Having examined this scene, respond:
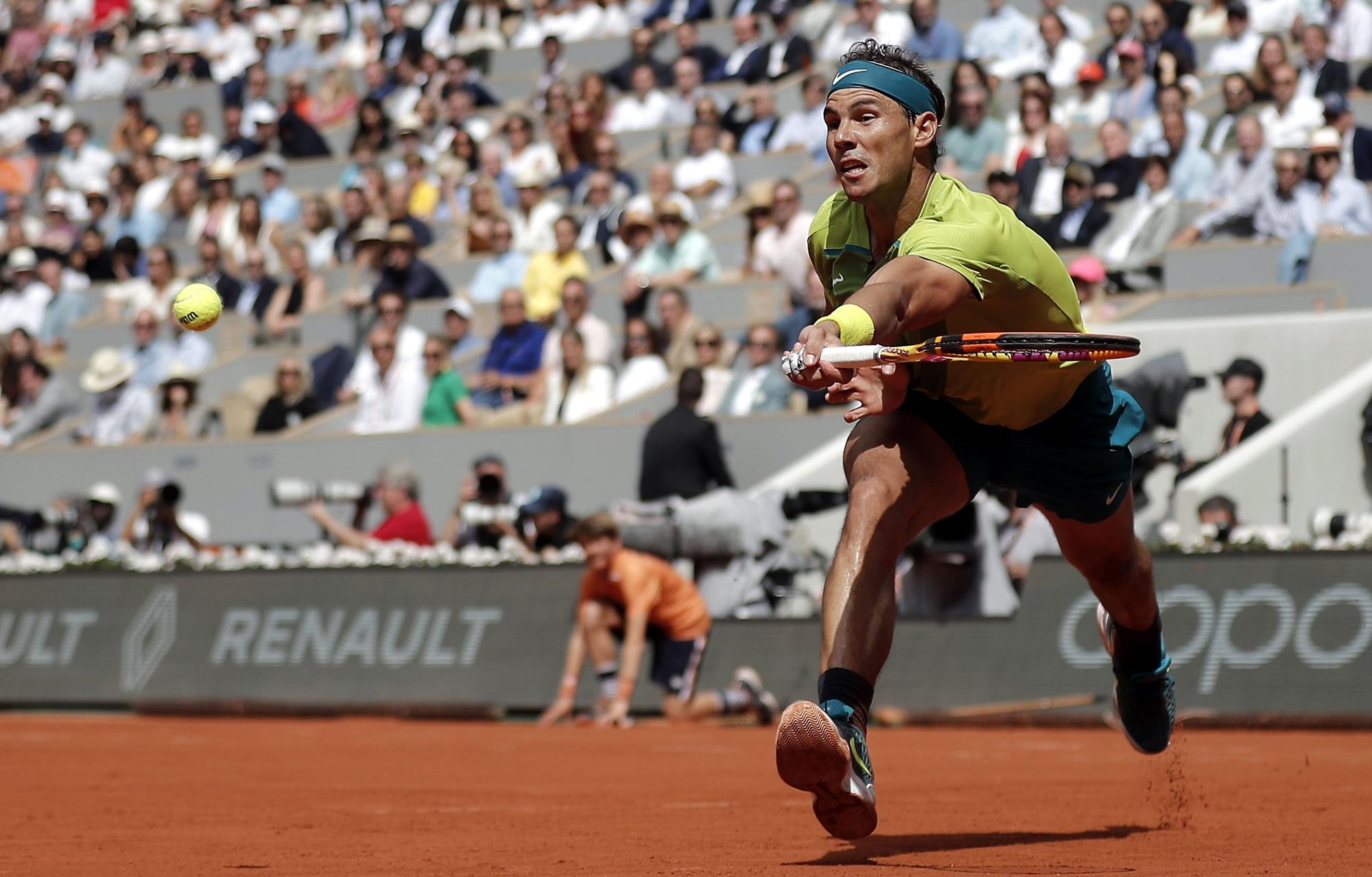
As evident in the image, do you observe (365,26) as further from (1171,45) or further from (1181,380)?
(1181,380)

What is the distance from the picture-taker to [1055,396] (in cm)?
632

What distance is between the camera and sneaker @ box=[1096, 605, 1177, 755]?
7227 mm

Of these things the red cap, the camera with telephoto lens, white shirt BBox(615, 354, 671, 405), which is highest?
the red cap

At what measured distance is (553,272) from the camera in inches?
760

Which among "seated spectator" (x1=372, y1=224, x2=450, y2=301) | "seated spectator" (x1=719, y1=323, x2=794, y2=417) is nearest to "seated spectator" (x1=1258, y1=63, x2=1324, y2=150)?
"seated spectator" (x1=719, y1=323, x2=794, y2=417)

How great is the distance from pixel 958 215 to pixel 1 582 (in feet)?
40.9

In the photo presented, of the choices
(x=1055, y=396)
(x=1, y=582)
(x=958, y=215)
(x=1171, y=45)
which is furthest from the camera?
(x=1171, y=45)

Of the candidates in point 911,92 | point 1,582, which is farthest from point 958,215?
point 1,582

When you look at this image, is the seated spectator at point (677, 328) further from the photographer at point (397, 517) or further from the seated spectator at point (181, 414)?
the seated spectator at point (181, 414)

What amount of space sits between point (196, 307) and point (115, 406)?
45.4ft

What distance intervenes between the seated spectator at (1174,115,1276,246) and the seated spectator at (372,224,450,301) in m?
7.36

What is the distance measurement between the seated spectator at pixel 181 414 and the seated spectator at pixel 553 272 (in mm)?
3332

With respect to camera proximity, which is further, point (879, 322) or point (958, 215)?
point (958, 215)

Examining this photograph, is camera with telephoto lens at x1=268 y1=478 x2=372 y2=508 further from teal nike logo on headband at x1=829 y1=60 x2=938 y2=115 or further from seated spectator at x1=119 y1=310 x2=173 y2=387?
teal nike logo on headband at x1=829 y1=60 x2=938 y2=115
